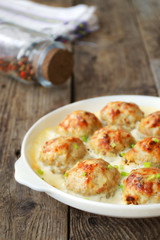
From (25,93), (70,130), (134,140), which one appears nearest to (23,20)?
(25,93)

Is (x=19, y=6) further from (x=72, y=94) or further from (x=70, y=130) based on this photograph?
(x=70, y=130)

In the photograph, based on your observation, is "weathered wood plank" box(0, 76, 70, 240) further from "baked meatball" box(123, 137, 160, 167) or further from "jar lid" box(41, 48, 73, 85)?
"baked meatball" box(123, 137, 160, 167)

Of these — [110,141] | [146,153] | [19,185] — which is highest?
[146,153]

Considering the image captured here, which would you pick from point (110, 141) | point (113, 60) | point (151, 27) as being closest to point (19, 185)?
point (110, 141)

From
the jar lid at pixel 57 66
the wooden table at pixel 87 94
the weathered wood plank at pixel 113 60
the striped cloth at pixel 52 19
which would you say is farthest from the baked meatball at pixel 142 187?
the striped cloth at pixel 52 19

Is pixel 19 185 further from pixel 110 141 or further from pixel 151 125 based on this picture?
pixel 151 125

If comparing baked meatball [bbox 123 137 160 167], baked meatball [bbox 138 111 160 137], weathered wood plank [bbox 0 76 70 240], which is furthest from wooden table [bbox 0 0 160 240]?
baked meatball [bbox 138 111 160 137]
